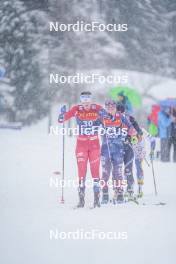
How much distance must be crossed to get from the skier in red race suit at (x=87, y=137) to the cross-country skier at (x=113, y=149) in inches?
4.0

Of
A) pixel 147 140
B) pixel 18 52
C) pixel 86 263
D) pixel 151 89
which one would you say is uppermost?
pixel 18 52

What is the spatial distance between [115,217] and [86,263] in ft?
2.58

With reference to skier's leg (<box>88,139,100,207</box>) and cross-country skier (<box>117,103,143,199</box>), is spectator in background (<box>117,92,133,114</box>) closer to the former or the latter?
cross-country skier (<box>117,103,143,199</box>)

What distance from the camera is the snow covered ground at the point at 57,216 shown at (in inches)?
205

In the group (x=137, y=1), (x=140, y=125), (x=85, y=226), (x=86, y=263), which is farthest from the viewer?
(x=140, y=125)

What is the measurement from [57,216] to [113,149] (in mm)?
1073

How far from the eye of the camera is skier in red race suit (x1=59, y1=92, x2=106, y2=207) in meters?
6.05

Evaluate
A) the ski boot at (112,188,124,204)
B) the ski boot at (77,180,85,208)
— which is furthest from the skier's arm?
the ski boot at (77,180,85,208)

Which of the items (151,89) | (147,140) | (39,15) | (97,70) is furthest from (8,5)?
(147,140)

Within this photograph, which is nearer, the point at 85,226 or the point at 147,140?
the point at 85,226

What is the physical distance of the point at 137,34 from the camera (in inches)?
232

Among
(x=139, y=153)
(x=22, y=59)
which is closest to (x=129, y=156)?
(x=139, y=153)

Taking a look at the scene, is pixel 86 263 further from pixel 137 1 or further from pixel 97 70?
pixel 137 1

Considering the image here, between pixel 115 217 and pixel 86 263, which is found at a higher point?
pixel 115 217
